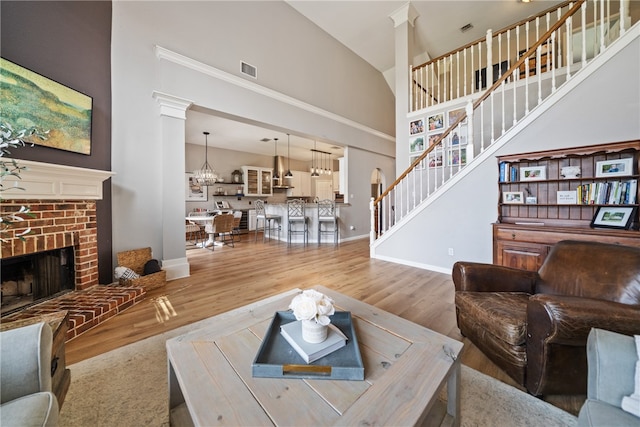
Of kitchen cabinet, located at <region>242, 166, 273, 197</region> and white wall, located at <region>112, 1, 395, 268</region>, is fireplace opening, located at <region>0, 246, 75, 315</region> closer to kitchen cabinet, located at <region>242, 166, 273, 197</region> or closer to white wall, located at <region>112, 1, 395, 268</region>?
white wall, located at <region>112, 1, 395, 268</region>

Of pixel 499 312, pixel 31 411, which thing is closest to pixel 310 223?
pixel 499 312

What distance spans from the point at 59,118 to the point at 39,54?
1.90 feet

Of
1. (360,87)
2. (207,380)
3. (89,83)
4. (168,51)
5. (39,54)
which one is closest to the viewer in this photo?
(207,380)

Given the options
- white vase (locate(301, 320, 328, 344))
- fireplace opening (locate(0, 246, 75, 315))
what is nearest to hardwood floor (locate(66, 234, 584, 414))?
fireplace opening (locate(0, 246, 75, 315))

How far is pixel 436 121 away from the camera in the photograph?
461 centimetres

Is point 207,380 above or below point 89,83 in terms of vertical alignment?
below

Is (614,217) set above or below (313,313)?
above

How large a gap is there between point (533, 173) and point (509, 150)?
0.39 meters

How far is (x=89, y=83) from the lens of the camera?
8.82 ft

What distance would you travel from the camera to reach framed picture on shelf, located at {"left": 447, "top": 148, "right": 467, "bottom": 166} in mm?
4000

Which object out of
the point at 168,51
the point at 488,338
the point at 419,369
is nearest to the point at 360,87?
the point at 168,51

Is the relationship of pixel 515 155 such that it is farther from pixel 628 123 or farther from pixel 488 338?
pixel 488 338

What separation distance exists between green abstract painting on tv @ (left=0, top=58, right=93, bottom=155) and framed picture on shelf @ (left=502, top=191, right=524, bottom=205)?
5090 mm

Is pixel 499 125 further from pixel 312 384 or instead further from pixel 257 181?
pixel 257 181
